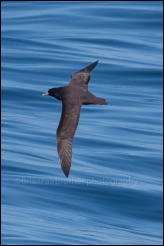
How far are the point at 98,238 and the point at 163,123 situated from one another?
5972 mm

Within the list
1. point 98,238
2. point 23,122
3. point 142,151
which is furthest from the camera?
point 23,122

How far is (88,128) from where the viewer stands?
64.4 feet

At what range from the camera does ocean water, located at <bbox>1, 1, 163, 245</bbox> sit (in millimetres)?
15914

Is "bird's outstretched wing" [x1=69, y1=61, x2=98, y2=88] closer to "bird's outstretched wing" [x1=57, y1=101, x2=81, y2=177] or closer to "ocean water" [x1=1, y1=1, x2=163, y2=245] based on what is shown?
"bird's outstretched wing" [x1=57, y1=101, x2=81, y2=177]

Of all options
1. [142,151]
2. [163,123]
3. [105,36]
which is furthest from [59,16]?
[142,151]

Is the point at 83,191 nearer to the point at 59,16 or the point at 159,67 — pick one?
the point at 159,67

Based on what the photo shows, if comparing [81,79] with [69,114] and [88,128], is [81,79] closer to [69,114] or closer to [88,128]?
[69,114]

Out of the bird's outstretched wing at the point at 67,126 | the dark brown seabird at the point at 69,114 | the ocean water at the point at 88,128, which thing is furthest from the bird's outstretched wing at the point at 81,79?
the ocean water at the point at 88,128

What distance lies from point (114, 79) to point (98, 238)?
7.84m

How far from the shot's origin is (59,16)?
99.3ft

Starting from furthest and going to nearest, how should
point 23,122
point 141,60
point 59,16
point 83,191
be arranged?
point 59,16 < point 141,60 < point 23,122 < point 83,191

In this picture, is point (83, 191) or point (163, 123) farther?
point (163, 123)

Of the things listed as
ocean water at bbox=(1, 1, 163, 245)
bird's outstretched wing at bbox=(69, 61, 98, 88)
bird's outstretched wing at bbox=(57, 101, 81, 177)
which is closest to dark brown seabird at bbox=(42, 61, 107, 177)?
bird's outstretched wing at bbox=(57, 101, 81, 177)

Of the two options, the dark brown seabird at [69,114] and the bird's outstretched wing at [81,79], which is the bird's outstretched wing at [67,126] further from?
the bird's outstretched wing at [81,79]
